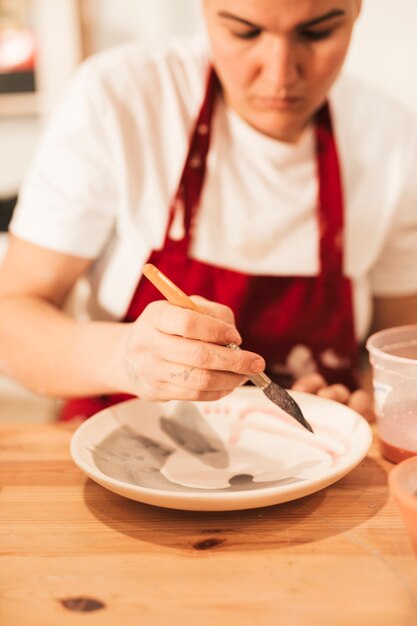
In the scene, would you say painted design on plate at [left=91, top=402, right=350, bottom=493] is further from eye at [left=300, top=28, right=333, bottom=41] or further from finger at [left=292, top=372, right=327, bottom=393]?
eye at [left=300, top=28, right=333, bottom=41]

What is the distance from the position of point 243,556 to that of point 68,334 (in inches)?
18.7

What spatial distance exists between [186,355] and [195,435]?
0.70ft

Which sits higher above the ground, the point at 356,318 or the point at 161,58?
the point at 161,58

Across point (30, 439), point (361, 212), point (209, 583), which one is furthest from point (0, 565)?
point (361, 212)

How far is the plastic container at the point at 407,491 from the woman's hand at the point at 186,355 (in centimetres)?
20

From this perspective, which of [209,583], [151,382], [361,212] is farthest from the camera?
[361,212]

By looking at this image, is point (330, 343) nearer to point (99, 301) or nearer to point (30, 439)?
point (99, 301)

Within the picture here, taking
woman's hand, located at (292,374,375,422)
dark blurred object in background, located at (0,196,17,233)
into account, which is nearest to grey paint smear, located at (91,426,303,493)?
woman's hand, located at (292,374,375,422)

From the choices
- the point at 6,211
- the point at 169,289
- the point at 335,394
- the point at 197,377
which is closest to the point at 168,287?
the point at 169,289

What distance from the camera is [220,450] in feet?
2.97

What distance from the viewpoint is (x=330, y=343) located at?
1.28 m

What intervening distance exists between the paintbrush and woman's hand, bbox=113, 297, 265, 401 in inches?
0.5

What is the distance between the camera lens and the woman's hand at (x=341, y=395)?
0.98 meters

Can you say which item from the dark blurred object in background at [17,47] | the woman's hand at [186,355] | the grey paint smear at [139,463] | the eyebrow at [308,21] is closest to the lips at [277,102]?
the eyebrow at [308,21]
